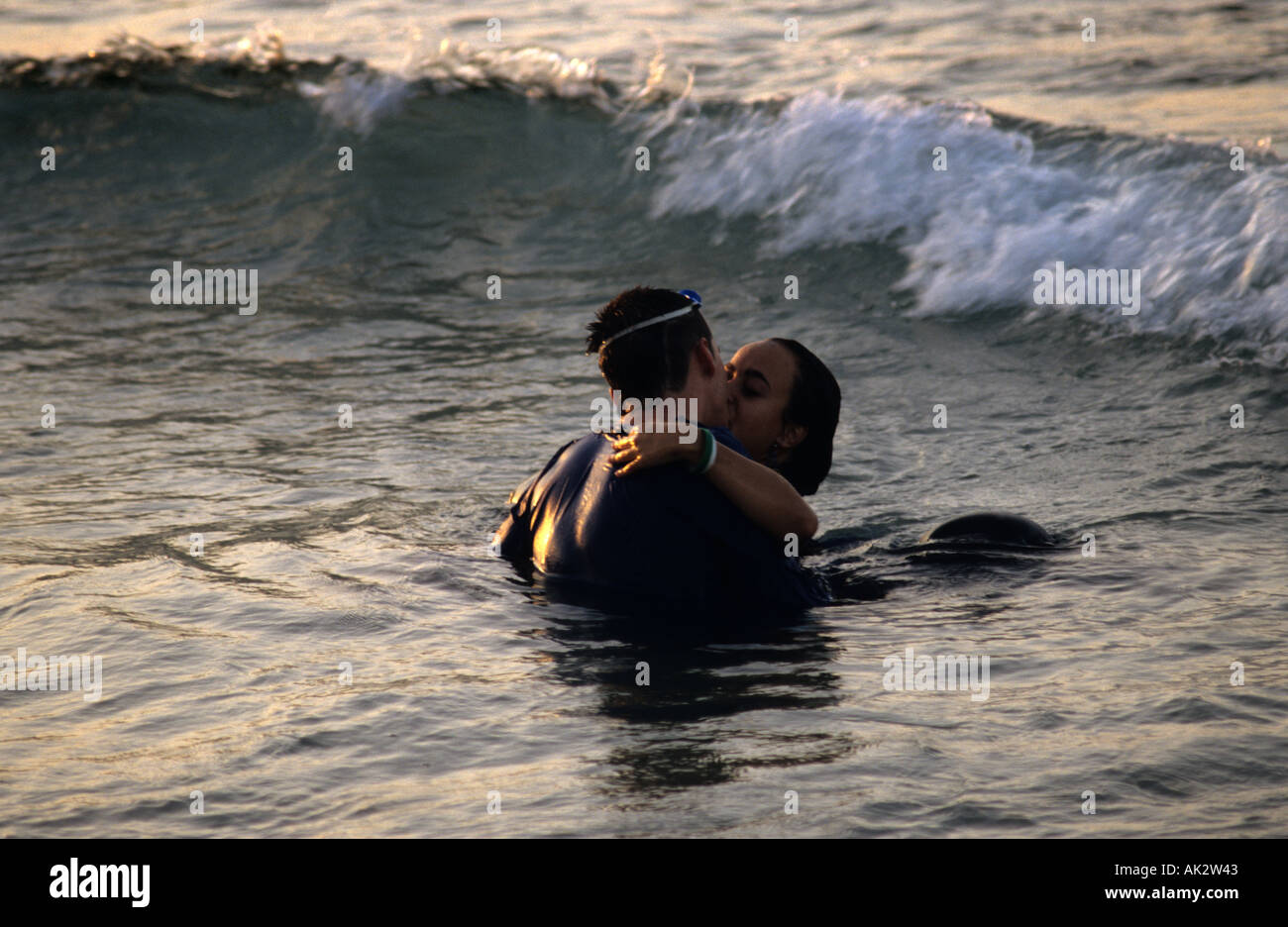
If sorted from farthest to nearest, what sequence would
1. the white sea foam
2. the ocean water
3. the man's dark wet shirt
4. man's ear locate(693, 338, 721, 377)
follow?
the white sea foam
man's ear locate(693, 338, 721, 377)
the man's dark wet shirt
the ocean water

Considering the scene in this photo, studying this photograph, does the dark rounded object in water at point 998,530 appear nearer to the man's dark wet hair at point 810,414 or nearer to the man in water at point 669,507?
the man's dark wet hair at point 810,414

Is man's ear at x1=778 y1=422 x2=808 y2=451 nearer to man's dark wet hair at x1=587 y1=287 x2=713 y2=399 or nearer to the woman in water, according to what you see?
the woman in water

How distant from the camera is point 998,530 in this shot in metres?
5.33

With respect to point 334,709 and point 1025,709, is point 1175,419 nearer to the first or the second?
point 1025,709

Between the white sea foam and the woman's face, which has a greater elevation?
the white sea foam

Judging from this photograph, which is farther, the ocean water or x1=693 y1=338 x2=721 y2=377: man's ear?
x1=693 y1=338 x2=721 y2=377: man's ear

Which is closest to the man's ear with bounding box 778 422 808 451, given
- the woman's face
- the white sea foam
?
the woman's face

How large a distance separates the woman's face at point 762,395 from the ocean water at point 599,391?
1.96ft

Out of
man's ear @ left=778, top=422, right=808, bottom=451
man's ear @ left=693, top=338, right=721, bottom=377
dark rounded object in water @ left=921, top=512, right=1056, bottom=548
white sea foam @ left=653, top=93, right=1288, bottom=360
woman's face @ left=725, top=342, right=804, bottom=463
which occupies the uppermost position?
white sea foam @ left=653, top=93, right=1288, bottom=360

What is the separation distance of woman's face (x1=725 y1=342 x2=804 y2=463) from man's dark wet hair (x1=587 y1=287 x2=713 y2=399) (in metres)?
0.52

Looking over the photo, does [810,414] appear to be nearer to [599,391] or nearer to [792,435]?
[792,435]

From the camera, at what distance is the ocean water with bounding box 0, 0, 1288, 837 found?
358 centimetres

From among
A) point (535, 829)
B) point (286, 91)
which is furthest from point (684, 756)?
point (286, 91)

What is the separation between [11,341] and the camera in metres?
9.04
